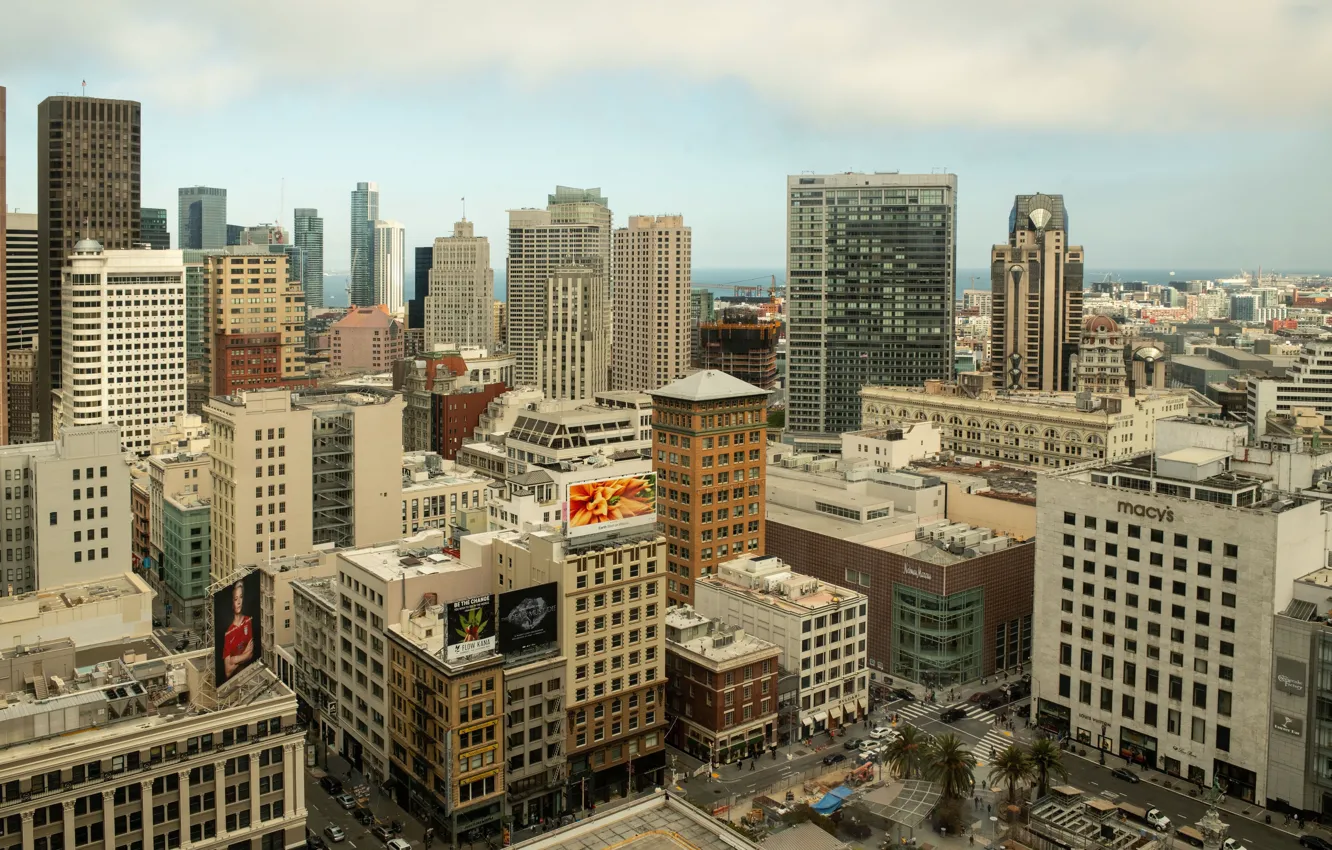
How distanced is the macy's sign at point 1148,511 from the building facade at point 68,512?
94767 millimetres

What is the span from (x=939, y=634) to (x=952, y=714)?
365 inches

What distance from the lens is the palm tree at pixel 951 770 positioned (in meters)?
94.1

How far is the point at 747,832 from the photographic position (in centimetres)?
8856

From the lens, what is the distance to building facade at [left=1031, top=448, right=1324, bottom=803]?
3792 inches

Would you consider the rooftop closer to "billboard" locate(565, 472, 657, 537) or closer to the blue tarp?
"billboard" locate(565, 472, 657, 537)

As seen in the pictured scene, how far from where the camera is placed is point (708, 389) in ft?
432

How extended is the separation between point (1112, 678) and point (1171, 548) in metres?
13.5

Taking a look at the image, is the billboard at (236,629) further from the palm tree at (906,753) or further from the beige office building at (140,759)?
the palm tree at (906,753)

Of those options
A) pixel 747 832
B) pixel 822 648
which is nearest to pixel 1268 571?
pixel 822 648

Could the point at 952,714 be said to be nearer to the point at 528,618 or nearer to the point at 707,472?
the point at 707,472

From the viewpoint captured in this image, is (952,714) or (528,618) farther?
(952,714)

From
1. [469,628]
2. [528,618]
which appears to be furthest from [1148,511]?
[469,628]

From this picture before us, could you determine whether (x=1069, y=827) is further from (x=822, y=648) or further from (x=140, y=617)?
(x=140, y=617)

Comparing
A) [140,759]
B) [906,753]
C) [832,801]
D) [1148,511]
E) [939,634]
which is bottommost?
[832,801]
